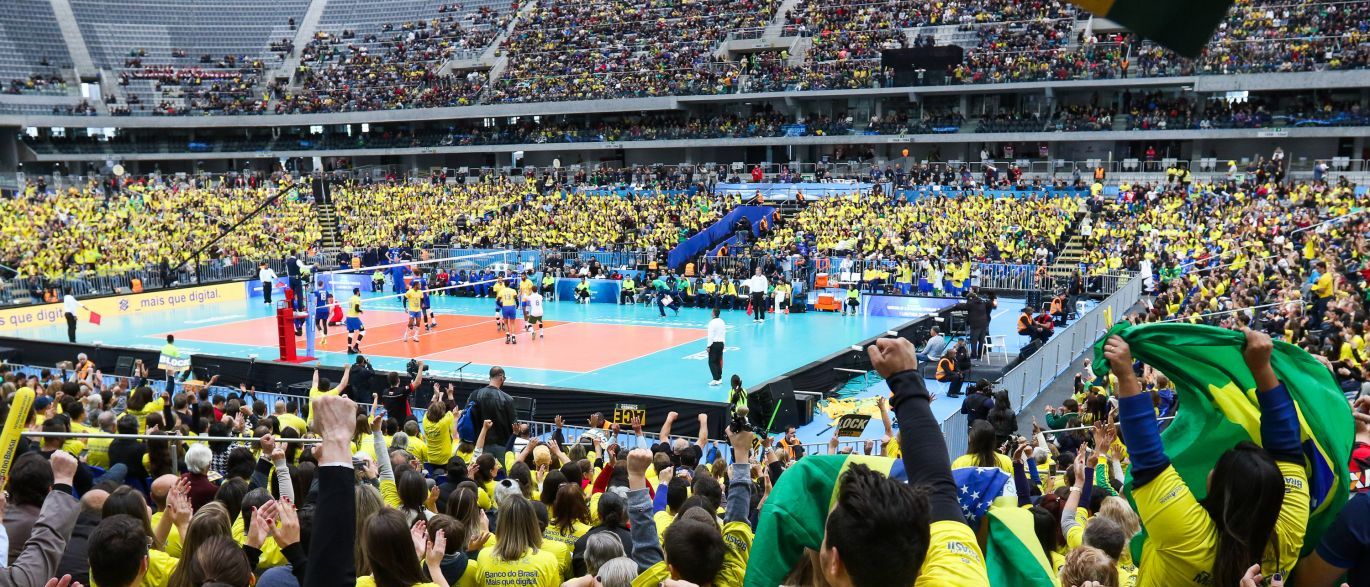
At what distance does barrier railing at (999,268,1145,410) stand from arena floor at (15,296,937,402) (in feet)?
17.3

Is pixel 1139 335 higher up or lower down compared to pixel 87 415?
higher up

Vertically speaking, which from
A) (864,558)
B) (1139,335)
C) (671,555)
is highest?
(1139,335)

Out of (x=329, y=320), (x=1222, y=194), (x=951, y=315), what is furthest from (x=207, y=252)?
(x=1222, y=194)

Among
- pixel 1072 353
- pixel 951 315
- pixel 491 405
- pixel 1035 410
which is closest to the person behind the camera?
pixel 491 405

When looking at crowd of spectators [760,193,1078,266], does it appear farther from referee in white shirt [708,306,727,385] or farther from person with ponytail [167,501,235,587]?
person with ponytail [167,501,235,587]

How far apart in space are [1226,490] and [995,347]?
2178 centimetres

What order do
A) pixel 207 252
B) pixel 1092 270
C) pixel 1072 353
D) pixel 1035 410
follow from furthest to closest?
1. pixel 207 252
2. pixel 1092 270
3. pixel 1072 353
4. pixel 1035 410

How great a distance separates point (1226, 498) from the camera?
3.37 meters

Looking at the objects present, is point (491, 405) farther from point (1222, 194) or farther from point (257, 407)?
point (1222, 194)

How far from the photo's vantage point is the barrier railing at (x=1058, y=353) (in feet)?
57.7

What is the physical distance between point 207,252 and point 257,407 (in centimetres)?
3213

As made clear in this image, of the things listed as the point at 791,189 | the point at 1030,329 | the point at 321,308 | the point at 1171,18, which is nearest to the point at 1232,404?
the point at 1171,18

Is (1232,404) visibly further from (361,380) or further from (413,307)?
(413,307)

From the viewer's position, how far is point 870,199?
4191 centimetres
